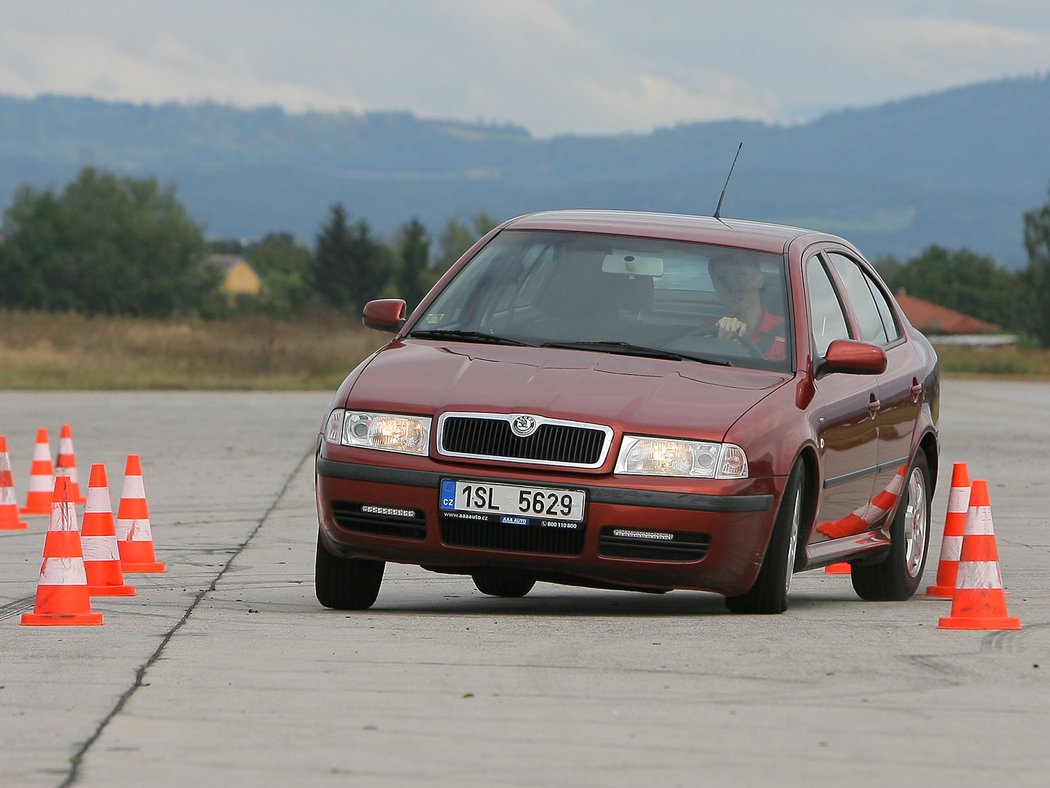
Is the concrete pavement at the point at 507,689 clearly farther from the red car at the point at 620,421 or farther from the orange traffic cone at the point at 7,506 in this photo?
the orange traffic cone at the point at 7,506

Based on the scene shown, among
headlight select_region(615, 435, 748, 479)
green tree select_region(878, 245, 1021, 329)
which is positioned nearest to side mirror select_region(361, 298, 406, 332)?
headlight select_region(615, 435, 748, 479)

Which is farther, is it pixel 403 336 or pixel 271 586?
pixel 271 586

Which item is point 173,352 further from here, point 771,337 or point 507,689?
point 507,689

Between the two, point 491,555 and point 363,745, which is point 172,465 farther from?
point 363,745

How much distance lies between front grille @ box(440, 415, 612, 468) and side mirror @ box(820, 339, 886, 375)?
1.32 m

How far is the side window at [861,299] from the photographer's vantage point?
907cm

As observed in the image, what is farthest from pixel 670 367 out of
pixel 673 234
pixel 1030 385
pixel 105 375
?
pixel 1030 385


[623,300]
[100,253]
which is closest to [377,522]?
[623,300]

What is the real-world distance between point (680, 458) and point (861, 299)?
8.11ft

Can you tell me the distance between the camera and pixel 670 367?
772cm

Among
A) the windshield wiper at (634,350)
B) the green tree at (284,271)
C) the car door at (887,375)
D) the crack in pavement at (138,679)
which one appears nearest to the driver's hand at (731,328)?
the windshield wiper at (634,350)

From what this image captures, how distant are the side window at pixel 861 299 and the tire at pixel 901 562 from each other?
2.25 feet

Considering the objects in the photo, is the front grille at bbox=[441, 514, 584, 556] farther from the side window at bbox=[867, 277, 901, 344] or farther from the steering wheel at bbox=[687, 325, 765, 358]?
the side window at bbox=[867, 277, 901, 344]

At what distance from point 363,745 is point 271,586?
447 centimetres
